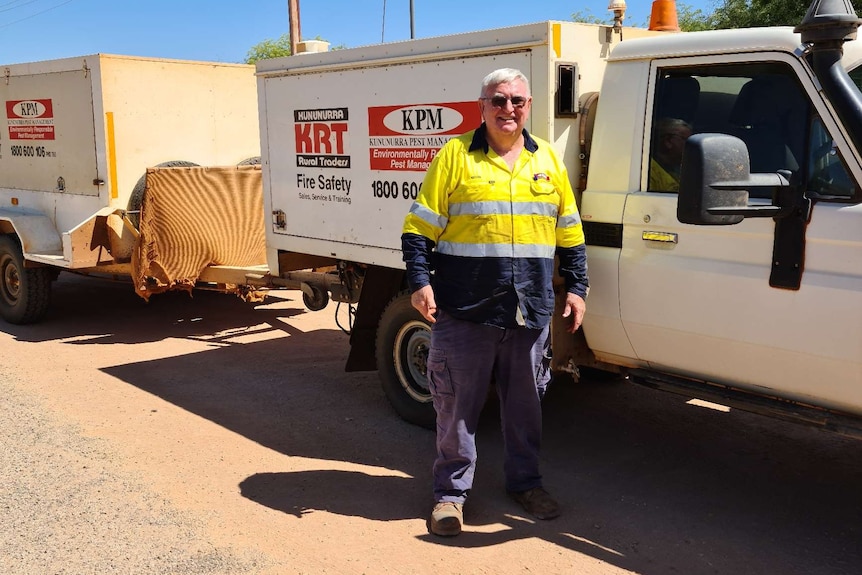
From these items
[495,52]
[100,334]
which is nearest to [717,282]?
[495,52]

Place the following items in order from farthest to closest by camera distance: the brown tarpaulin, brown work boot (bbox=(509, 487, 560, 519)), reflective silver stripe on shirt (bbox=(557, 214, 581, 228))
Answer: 1. the brown tarpaulin
2. brown work boot (bbox=(509, 487, 560, 519))
3. reflective silver stripe on shirt (bbox=(557, 214, 581, 228))

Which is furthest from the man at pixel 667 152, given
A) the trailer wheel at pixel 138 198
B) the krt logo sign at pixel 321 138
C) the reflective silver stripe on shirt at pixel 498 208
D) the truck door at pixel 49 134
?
the truck door at pixel 49 134

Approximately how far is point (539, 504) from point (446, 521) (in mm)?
487

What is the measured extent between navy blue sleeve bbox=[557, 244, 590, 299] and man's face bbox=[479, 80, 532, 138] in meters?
0.62

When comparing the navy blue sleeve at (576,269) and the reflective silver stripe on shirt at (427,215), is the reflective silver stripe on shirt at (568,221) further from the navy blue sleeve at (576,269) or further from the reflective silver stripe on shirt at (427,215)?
the reflective silver stripe on shirt at (427,215)

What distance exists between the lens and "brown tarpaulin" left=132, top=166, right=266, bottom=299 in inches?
305

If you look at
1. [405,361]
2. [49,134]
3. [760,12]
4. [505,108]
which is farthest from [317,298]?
[760,12]

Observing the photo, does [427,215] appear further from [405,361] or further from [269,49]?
[269,49]

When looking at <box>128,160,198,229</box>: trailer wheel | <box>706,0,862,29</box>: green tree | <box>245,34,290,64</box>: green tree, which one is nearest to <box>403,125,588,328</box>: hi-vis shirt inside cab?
<box>128,160,198,229</box>: trailer wheel

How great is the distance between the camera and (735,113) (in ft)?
13.1

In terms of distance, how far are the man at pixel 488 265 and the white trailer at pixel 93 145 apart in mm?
4020

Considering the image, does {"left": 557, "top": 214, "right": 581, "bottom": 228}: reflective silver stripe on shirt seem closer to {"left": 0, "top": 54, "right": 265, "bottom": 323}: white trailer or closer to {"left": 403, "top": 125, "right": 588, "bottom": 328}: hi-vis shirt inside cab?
{"left": 403, "top": 125, "right": 588, "bottom": 328}: hi-vis shirt inside cab

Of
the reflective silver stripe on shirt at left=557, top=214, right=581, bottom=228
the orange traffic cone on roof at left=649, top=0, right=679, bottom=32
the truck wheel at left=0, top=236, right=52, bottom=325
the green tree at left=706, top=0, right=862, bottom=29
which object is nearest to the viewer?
the reflective silver stripe on shirt at left=557, top=214, right=581, bottom=228

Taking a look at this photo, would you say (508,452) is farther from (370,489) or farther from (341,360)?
(341,360)
